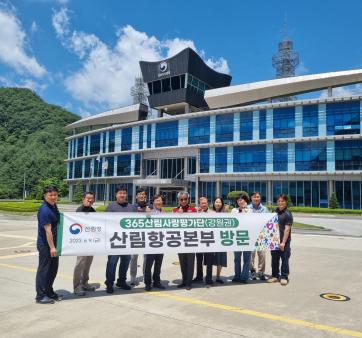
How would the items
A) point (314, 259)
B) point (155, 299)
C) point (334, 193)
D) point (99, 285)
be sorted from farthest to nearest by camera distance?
point (334, 193) < point (314, 259) < point (99, 285) < point (155, 299)

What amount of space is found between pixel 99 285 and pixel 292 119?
40.1 metres

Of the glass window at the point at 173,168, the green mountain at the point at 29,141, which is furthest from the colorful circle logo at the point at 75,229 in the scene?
the green mountain at the point at 29,141

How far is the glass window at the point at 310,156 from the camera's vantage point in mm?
41781

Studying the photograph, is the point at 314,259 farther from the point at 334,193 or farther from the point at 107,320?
the point at 334,193

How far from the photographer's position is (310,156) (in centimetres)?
4256

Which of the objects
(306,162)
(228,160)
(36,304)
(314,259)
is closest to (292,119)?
(306,162)

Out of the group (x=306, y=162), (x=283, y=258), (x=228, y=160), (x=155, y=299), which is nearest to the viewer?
(x=155, y=299)

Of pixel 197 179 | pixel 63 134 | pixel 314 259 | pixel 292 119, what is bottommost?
pixel 314 259

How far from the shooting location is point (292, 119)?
43.7 meters

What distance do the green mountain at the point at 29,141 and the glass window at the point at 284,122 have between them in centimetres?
5779

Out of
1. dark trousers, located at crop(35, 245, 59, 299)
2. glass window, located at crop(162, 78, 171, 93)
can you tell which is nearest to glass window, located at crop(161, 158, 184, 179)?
glass window, located at crop(162, 78, 171, 93)

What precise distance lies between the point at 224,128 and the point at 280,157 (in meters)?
8.55

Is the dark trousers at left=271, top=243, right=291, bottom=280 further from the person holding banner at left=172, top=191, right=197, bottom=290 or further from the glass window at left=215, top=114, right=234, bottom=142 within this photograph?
the glass window at left=215, top=114, right=234, bottom=142

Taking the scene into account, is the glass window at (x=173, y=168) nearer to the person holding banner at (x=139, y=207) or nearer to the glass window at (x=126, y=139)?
the glass window at (x=126, y=139)
